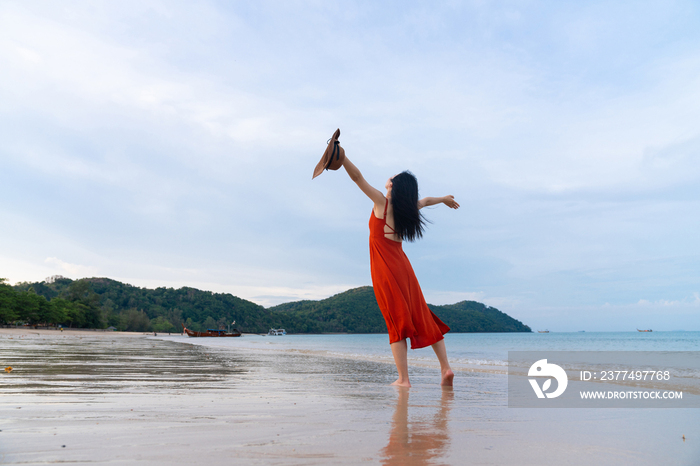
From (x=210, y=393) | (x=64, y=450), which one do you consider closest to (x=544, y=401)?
(x=210, y=393)

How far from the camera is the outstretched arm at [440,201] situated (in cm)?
484

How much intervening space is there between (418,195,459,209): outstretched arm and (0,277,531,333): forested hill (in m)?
91.1

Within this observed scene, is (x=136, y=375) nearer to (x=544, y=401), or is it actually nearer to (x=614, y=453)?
(x=544, y=401)

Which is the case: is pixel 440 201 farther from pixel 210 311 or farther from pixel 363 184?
pixel 210 311

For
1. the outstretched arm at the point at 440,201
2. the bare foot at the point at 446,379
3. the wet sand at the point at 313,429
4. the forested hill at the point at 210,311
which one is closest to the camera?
the wet sand at the point at 313,429

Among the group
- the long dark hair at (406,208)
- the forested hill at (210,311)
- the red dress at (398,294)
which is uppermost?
the long dark hair at (406,208)

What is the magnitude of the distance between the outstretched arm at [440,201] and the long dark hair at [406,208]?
0.20 metres

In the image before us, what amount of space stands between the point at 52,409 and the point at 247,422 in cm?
138

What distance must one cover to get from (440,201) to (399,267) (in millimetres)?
950

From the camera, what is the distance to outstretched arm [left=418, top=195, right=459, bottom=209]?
4.84 metres

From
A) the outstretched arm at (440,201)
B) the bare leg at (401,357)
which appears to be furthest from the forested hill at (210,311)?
the outstretched arm at (440,201)

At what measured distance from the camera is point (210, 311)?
11169 cm

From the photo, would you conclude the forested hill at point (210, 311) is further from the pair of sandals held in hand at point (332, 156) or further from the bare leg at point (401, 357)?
the pair of sandals held in hand at point (332, 156)

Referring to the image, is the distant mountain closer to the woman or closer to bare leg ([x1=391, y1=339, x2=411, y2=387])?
bare leg ([x1=391, y1=339, x2=411, y2=387])
